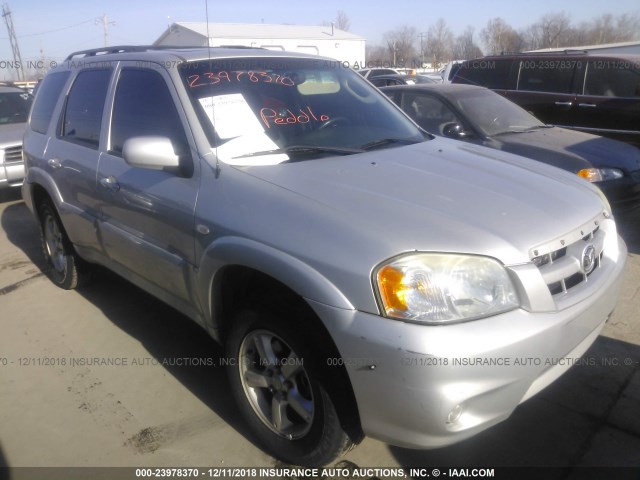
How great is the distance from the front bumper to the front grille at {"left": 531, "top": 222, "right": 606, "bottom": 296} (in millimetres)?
138

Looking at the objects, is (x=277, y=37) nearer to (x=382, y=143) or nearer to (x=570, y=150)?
(x=570, y=150)

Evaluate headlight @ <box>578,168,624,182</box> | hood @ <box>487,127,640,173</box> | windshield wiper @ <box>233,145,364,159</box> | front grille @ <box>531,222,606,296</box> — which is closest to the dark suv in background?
hood @ <box>487,127,640,173</box>

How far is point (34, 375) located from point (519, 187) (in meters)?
3.14

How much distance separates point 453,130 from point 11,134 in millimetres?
6635

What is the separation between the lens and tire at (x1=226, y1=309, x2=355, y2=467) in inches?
88.2

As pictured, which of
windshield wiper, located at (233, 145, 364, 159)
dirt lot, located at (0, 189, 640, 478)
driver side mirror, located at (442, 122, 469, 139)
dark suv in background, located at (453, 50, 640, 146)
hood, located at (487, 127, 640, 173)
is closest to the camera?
dirt lot, located at (0, 189, 640, 478)

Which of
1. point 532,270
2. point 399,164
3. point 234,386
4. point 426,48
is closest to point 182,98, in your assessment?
point 399,164

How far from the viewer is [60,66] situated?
4.48 meters

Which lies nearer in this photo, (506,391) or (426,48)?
(506,391)

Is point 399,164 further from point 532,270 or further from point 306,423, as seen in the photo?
point 306,423

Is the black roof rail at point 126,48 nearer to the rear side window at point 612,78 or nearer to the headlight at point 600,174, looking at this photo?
the headlight at point 600,174

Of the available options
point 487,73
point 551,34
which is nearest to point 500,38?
point 551,34

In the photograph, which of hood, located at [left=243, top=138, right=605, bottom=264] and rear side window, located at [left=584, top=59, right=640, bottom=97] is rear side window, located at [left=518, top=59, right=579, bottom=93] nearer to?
rear side window, located at [left=584, top=59, right=640, bottom=97]

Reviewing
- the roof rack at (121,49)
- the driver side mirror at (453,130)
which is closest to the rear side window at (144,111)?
the roof rack at (121,49)
